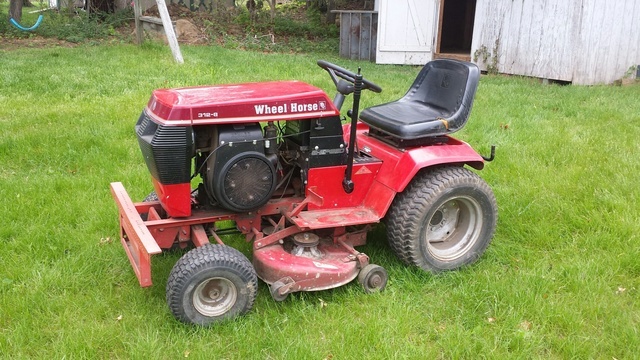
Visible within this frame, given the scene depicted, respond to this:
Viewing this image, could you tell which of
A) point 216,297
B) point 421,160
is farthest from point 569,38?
point 216,297

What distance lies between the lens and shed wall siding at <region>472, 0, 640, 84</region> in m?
10.0

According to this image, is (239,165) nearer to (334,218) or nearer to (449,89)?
(334,218)

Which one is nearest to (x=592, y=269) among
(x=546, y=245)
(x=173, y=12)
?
(x=546, y=245)

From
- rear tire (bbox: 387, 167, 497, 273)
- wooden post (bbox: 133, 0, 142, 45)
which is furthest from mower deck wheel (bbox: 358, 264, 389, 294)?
wooden post (bbox: 133, 0, 142, 45)

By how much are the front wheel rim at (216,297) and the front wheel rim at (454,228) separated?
1341 millimetres

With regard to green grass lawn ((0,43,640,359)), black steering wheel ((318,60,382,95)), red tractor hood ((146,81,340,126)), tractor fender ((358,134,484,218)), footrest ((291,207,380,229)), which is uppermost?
black steering wheel ((318,60,382,95))

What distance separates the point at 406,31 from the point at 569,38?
135 inches

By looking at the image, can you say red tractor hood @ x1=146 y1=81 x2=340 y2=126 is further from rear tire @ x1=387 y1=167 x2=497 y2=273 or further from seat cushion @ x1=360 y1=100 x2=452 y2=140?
rear tire @ x1=387 y1=167 x2=497 y2=273

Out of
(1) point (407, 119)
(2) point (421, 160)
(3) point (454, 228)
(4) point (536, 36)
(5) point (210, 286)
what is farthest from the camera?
(4) point (536, 36)

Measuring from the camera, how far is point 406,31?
12.5 metres

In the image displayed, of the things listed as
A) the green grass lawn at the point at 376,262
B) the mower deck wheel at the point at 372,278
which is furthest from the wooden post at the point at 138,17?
the mower deck wheel at the point at 372,278

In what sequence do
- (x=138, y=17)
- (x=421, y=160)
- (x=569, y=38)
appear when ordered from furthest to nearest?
(x=138, y=17) → (x=569, y=38) → (x=421, y=160)

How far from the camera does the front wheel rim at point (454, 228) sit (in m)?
3.99

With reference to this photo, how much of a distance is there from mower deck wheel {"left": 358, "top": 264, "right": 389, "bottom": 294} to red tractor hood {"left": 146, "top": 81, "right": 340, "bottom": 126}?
3.11 ft
